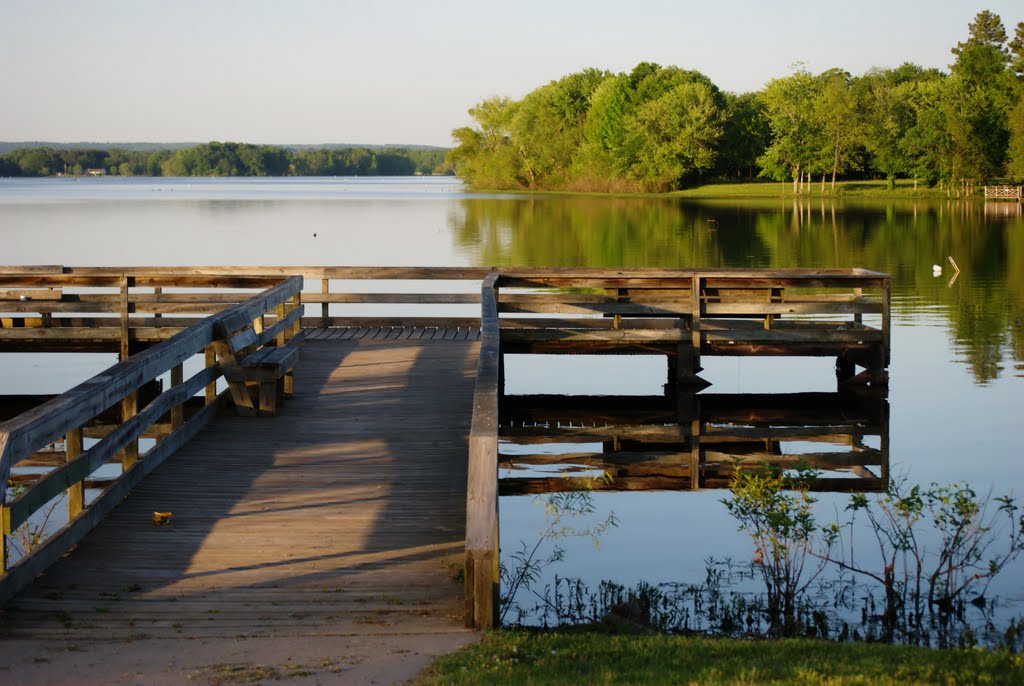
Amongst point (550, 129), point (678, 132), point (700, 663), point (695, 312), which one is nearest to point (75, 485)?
point (700, 663)

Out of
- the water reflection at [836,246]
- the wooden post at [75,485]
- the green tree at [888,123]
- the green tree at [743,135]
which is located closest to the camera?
the wooden post at [75,485]

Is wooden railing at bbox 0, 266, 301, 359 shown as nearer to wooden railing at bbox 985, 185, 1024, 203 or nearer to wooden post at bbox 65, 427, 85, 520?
wooden post at bbox 65, 427, 85, 520

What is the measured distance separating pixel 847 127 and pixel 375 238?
5545cm

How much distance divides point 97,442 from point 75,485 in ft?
3.26

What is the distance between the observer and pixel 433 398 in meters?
11.2

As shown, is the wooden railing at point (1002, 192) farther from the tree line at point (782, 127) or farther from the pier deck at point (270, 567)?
the pier deck at point (270, 567)

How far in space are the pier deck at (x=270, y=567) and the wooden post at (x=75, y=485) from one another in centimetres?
21

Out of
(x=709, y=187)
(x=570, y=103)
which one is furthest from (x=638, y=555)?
(x=570, y=103)

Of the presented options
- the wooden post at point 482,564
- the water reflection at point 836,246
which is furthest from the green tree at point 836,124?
the wooden post at point 482,564

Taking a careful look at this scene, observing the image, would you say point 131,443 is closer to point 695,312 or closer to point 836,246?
point 695,312

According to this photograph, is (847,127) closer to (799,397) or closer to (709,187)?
(709,187)

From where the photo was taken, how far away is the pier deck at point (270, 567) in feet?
16.4

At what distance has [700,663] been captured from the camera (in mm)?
5125

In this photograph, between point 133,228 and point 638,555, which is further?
point 133,228
